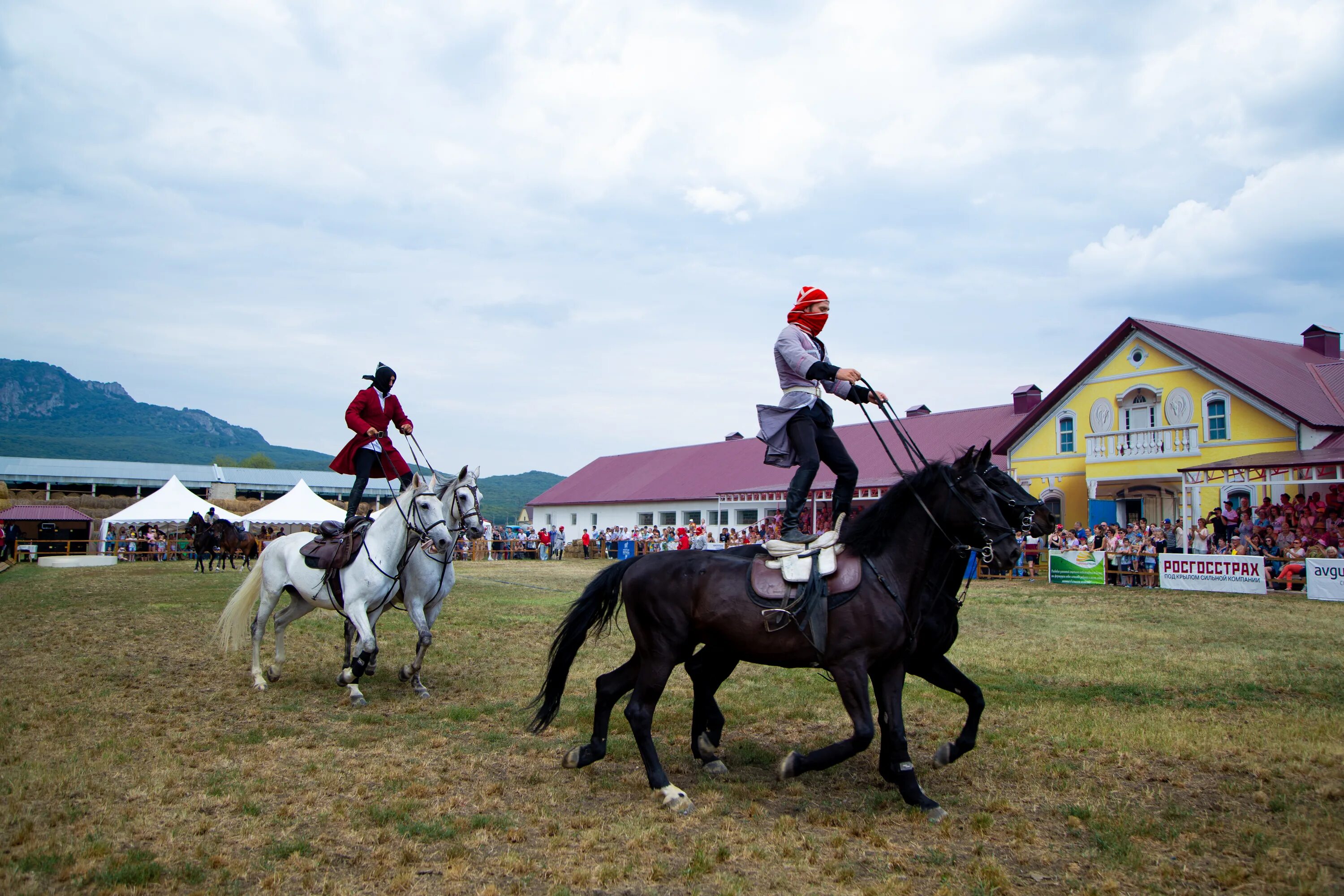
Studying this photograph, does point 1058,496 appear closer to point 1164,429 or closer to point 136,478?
point 1164,429

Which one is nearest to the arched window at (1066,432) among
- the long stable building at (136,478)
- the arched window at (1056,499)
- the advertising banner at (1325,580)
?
the arched window at (1056,499)

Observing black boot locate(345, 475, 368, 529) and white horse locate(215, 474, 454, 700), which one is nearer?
white horse locate(215, 474, 454, 700)

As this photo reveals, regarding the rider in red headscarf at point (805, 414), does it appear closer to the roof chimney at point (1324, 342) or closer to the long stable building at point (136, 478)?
the roof chimney at point (1324, 342)

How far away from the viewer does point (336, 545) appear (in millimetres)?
9242

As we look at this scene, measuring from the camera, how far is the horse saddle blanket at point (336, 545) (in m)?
9.05

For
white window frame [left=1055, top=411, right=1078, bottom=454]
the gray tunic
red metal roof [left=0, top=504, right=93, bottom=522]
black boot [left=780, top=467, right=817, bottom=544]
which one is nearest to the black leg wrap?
black boot [left=780, top=467, right=817, bottom=544]

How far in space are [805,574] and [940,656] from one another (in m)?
1.42

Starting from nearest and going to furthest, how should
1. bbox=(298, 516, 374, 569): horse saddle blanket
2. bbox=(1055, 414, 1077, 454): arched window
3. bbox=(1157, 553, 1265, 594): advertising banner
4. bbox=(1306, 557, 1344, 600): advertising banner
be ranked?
1. bbox=(298, 516, 374, 569): horse saddle blanket
2. bbox=(1306, 557, 1344, 600): advertising banner
3. bbox=(1157, 553, 1265, 594): advertising banner
4. bbox=(1055, 414, 1077, 454): arched window

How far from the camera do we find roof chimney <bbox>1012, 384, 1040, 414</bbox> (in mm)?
41250

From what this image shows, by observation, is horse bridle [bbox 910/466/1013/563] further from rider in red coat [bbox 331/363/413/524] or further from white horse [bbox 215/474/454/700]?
rider in red coat [bbox 331/363/413/524]

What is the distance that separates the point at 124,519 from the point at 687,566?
39834 millimetres

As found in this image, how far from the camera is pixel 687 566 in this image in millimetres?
5969

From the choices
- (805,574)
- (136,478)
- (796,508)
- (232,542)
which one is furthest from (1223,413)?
(136,478)

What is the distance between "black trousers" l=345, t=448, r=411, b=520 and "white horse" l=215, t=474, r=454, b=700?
356 mm
